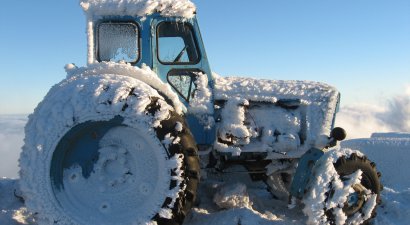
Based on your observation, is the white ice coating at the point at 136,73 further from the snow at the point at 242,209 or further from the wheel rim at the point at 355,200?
the wheel rim at the point at 355,200

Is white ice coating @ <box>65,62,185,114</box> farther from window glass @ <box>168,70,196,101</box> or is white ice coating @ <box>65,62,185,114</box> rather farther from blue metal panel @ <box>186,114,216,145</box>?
window glass @ <box>168,70,196,101</box>

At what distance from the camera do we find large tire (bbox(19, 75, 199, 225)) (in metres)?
3.34

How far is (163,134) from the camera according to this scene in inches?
131

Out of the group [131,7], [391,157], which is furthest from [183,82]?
[391,157]

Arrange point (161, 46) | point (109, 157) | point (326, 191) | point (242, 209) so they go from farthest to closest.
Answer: point (161, 46) → point (242, 209) → point (326, 191) → point (109, 157)

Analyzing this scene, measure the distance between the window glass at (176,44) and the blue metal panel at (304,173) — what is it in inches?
58.5

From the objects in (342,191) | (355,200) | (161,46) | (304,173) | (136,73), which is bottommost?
(355,200)

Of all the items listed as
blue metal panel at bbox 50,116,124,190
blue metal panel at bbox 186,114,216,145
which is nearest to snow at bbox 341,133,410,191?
blue metal panel at bbox 186,114,216,145

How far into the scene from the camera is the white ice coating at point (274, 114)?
13.7 ft

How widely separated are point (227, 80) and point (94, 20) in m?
1.48

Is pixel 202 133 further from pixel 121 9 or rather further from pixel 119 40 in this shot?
pixel 121 9

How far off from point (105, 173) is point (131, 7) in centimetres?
169

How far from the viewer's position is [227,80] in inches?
179

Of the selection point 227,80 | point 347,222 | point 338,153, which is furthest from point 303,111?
point 347,222
